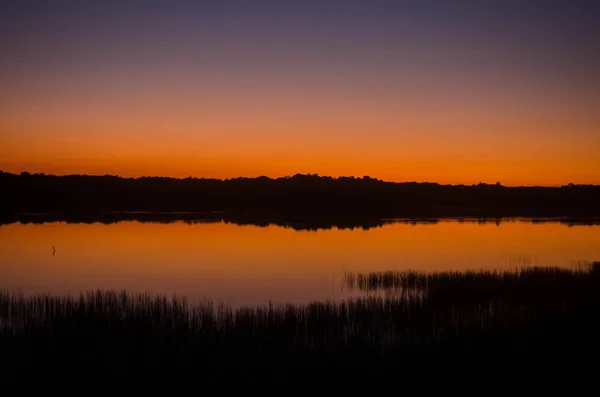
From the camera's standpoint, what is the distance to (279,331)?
12062mm

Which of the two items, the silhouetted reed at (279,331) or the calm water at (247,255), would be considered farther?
the calm water at (247,255)

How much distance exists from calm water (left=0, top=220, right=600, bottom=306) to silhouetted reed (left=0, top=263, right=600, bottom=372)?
5326 mm

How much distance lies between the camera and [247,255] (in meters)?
31.8

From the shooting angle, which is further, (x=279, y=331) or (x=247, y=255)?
(x=247, y=255)

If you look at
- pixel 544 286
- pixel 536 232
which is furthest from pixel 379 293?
pixel 536 232

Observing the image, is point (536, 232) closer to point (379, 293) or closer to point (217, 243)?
point (217, 243)

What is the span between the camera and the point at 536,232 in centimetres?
4778

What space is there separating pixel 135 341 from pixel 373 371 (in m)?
4.94

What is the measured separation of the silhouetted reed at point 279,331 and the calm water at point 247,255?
5.33m

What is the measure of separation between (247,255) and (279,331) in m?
19.9

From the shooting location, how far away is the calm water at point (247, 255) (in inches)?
860

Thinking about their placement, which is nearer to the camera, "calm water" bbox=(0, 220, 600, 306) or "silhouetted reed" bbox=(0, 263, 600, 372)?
"silhouetted reed" bbox=(0, 263, 600, 372)

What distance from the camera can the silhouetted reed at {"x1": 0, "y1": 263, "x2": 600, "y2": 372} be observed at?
404 inches

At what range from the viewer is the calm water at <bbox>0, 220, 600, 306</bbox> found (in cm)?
2184
